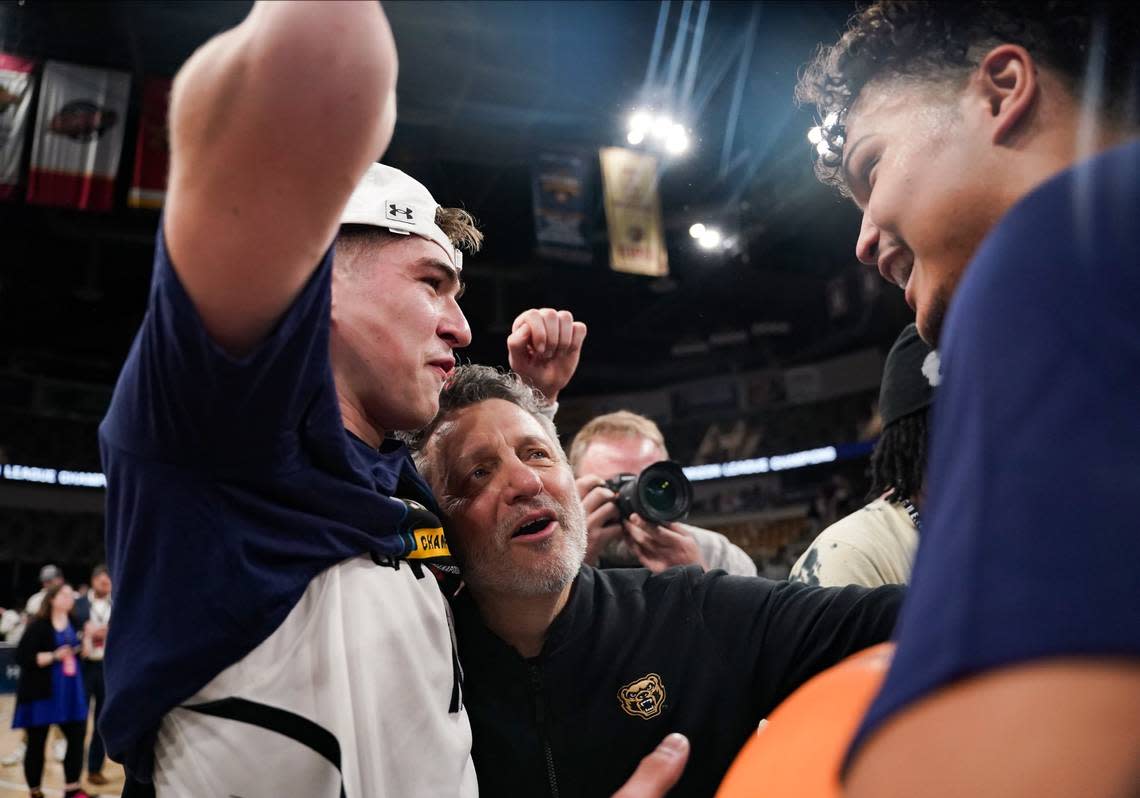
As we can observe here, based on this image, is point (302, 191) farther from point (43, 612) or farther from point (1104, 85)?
point (43, 612)

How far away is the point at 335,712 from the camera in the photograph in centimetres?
104

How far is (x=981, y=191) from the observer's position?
2.70 feet

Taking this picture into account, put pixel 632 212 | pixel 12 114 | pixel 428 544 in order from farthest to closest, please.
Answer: pixel 632 212 < pixel 12 114 < pixel 428 544

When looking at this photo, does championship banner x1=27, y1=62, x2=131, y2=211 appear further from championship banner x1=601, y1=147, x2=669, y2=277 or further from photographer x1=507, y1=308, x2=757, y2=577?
photographer x1=507, y1=308, x2=757, y2=577

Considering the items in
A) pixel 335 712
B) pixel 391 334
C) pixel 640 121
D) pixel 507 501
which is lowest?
pixel 335 712

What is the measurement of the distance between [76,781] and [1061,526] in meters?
6.73

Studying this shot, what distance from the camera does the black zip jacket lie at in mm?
1508

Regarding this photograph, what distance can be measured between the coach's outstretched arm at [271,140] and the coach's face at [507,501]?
958mm

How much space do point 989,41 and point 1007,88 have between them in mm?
186

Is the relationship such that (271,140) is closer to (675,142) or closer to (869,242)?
(869,242)

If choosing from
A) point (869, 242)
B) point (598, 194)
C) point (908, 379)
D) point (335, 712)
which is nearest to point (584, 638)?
point (335, 712)

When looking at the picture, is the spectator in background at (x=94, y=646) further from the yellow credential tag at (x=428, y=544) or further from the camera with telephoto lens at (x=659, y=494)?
the yellow credential tag at (x=428, y=544)

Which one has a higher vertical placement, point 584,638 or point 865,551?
point 865,551

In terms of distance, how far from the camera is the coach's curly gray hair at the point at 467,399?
1866 millimetres
